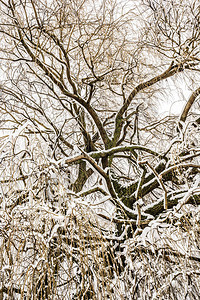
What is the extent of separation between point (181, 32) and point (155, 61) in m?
0.71

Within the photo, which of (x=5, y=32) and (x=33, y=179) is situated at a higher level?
(x=5, y=32)

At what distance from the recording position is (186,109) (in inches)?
124

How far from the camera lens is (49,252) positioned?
1156 millimetres

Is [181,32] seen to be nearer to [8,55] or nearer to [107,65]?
[107,65]

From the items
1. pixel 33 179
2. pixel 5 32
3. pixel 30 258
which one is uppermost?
pixel 5 32

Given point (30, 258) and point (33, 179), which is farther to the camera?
point (33, 179)

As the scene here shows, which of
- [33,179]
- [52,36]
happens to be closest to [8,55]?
[52,36]

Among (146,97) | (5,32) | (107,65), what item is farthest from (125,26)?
(5,32)

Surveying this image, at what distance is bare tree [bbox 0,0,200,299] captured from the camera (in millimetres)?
1192

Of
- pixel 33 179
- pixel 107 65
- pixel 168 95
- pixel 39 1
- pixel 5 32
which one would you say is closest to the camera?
pixel 33 179

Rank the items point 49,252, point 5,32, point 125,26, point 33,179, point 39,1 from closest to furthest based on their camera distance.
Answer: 1. point 49,252
2. point 33,179
3. point 39,1
4. point 5,32
5. point 125,26

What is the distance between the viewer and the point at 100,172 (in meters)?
2.53

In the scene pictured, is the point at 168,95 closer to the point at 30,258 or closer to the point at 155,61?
the point at 155,61

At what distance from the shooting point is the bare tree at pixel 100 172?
1192 mm
